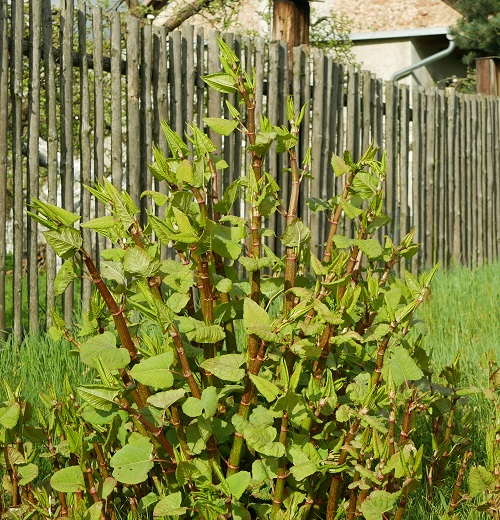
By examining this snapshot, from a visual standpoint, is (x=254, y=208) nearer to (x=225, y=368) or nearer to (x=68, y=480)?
(x=225, y=368)

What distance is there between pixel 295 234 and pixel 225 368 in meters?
0.33

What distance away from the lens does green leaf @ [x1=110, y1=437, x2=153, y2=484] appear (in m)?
1.61

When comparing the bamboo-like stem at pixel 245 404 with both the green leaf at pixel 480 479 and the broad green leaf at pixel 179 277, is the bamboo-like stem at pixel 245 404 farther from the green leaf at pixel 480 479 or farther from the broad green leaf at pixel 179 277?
the green leaf at pixel 480 479

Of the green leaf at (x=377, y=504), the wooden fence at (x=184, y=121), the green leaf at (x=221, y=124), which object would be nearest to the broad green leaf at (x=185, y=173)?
the green leaf at (x=221, y=124)

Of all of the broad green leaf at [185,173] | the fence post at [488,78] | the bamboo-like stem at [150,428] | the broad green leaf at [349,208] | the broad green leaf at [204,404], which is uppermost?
the fence post at [488,78]

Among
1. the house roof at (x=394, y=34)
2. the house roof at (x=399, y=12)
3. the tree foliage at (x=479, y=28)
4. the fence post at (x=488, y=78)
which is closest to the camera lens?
the fence post at (x=488, y=78)

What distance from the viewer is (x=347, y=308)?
1736 millimetres

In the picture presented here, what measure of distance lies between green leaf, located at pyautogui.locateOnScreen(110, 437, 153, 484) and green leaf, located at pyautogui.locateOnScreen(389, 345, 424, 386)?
0.52 metres

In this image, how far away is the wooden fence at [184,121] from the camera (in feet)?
13.2

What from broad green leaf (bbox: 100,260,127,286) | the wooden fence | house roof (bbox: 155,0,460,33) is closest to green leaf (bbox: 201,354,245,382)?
broad green leaf (bbox: 100,260,127,286)

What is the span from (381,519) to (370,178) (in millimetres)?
724

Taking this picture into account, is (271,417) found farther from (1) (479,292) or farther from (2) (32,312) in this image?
(1) (479,292)

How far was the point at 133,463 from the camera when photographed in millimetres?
1627

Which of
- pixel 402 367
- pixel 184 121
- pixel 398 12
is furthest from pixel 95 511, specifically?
pixel 398 12
